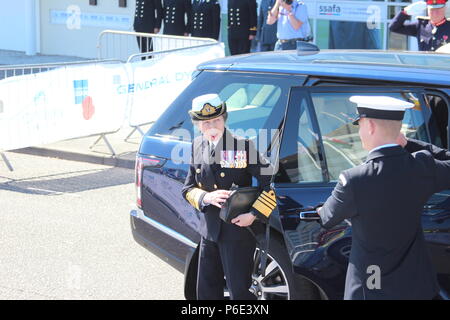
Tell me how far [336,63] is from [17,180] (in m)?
5.32

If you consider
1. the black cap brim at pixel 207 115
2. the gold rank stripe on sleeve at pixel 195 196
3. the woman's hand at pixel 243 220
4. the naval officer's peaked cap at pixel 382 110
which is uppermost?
the naval officer's peaked cap at pixel 382 110

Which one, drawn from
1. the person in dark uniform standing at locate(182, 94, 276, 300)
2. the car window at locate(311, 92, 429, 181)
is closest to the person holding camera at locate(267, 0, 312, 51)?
the car window at locate(311, 92, 429, 181)

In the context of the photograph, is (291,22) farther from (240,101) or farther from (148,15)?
(240,101)

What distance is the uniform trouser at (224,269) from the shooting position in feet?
14.9

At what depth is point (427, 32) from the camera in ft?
29.9

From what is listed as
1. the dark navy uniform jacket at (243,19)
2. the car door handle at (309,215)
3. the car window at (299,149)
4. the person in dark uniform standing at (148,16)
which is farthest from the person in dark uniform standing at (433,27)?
the person in dark uniform standing at (148,16)

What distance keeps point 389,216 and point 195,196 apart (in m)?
1.31

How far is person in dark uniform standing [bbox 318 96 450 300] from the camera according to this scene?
3625 millimetres

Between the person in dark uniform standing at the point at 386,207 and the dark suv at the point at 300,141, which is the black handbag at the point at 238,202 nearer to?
the dark suv at the point at 300,141

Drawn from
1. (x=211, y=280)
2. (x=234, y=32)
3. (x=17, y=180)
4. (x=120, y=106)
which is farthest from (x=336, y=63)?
(x=234, y=32)

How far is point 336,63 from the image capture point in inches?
195

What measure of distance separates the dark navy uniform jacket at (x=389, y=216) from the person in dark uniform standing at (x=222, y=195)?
0.82 m

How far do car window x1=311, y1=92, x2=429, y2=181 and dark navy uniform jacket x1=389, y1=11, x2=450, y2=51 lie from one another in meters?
4.45

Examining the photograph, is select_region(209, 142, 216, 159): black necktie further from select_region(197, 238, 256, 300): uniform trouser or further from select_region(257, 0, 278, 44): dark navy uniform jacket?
select_region(257, 0, 278, 44): dark navy uniform jacket
